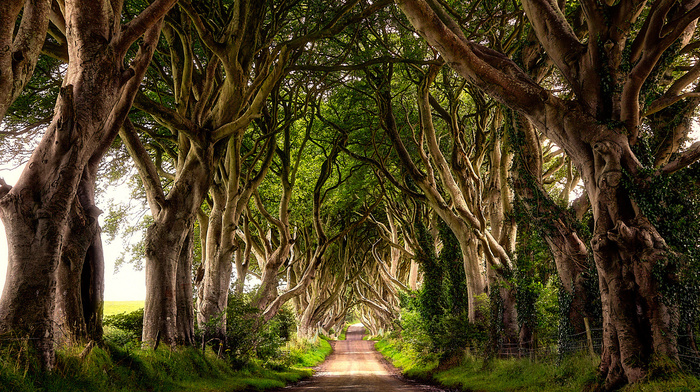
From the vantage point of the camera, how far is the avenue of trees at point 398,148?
6344mm

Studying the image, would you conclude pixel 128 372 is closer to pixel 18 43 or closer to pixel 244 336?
pixel 18 43

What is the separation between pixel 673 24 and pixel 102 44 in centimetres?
911

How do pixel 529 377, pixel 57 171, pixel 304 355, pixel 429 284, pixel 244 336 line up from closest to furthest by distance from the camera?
pixel 57 171 → pixel 529 377 → pixel 244 336 → pixel 429 284 → pixel 304 355

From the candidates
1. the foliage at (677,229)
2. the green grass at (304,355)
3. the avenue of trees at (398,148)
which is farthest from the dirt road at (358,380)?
the foliage at (677,229)

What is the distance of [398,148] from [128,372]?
10956mm

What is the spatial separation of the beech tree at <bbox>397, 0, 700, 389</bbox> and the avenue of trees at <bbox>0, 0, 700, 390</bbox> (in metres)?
0.04

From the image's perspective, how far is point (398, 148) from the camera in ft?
52.4

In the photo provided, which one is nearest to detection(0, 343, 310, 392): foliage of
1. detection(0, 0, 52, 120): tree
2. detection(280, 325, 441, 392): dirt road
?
detection(280, 325, 441, 392): dirt road

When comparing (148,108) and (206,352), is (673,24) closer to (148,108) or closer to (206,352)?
(148,108)

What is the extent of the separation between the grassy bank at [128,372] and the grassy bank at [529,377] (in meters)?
5.76

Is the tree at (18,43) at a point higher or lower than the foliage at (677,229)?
higher

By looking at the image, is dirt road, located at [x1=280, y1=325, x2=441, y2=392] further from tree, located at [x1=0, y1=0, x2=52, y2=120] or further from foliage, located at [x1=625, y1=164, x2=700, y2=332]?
tree, located at [x1=0, y1=0, x2=52, y2=120]

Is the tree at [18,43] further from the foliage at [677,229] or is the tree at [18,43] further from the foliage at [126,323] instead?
the foliage at [677,229]

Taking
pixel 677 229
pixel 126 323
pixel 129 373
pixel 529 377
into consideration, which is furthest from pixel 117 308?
pixel 677 229
